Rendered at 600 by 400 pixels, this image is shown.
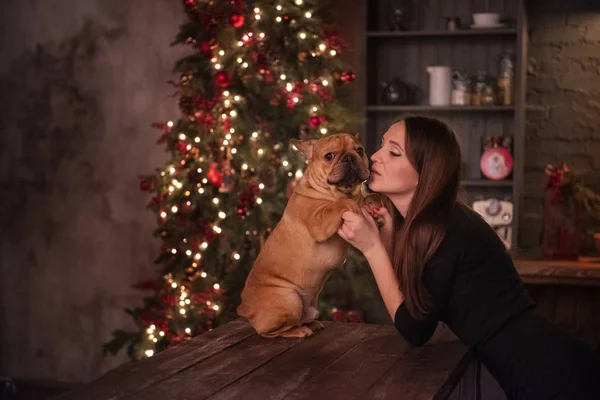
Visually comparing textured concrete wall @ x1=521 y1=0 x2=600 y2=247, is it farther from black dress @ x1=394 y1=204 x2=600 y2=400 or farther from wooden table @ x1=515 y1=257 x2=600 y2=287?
black dress @ x1=394 y1=204 x2=600 y2=400

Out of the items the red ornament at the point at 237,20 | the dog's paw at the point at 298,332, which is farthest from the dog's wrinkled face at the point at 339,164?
the red ornament at the point at 237,20

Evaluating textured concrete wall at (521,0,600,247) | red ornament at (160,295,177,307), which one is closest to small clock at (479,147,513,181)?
textured concrete wall at (521,0,600,247)

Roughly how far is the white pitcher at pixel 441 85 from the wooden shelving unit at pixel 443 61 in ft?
0.18

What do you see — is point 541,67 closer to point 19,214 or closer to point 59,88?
point 59,88

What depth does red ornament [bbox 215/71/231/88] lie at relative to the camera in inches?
154

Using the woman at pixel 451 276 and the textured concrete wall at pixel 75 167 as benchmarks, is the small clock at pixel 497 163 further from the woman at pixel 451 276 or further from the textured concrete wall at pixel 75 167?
the woman at pixel 451 276

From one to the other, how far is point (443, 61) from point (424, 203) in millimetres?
2808

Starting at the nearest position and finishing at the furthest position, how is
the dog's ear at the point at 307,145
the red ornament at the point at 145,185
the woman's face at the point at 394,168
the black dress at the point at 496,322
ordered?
1. the black dress at the point at 496,322
2. the woman's face at the point at 394,168
3. the dog's ear at the point at 307,145
4. the red ornament at the point at 145,185

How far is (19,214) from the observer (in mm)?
5102

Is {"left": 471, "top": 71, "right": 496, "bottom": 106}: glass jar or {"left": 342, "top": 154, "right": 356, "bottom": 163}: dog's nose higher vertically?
{"left": 471, "top": 71, "right": 496, "bottom": 106}: glass jar

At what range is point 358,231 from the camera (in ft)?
6.92

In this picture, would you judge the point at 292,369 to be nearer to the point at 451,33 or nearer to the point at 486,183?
the point at 486,183

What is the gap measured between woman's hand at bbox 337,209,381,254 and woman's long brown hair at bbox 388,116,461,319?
91 mm

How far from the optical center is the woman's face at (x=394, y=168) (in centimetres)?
220
